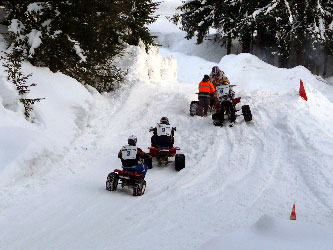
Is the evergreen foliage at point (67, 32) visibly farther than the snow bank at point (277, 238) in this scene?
Yes

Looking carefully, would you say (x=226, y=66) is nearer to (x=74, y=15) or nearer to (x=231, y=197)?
(x=74, y=15)

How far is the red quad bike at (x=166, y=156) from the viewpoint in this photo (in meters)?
10.6

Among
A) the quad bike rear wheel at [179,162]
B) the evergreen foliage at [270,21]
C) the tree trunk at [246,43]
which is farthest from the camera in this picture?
the tree trunk at [246,43]

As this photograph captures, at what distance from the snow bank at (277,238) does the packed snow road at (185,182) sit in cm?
116

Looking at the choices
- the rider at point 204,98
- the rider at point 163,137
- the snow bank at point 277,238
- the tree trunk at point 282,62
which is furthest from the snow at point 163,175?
the tree trunk at point 282,62

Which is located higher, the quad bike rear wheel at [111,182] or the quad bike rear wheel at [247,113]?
the quad bike rear wheel at [247,113]

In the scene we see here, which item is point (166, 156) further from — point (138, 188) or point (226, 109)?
point (226, 109)

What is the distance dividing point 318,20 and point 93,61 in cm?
1905

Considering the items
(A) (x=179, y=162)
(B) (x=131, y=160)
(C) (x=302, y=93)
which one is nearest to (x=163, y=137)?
(A) (x=179, y=162)

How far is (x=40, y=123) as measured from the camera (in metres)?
11.3

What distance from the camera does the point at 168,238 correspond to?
6648 millimetres

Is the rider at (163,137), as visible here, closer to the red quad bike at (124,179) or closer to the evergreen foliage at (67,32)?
the red quad bike at (124,179)

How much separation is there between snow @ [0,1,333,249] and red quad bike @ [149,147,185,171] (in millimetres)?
244

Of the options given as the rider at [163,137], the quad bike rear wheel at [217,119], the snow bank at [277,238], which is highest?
the quad bike rear wheel at [217,119]
